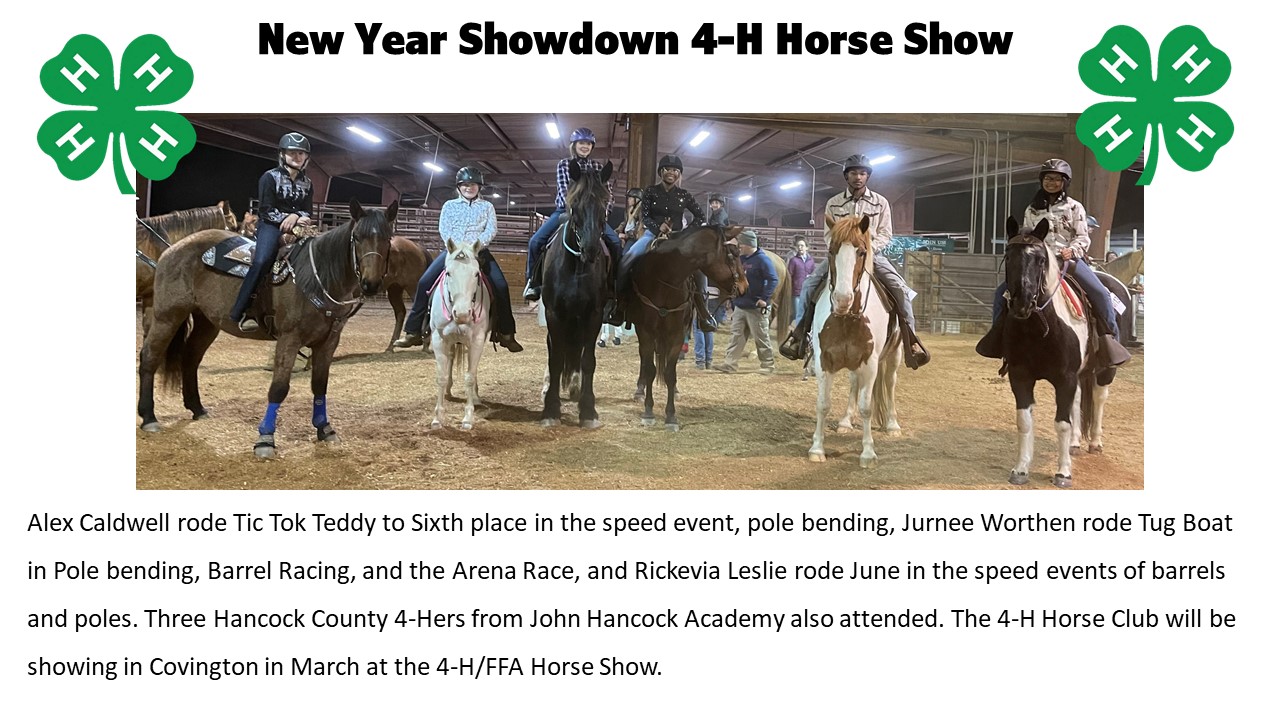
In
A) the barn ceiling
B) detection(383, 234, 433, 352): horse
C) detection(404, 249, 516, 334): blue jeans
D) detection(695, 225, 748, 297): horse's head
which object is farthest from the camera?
detection(383, 234, 433, 352): horse

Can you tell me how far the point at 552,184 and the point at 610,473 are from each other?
2137mm

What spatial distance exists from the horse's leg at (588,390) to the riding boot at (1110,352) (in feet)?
10.0

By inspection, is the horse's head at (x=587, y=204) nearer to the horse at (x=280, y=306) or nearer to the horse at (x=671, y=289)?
the horse at (x=671, y=289)

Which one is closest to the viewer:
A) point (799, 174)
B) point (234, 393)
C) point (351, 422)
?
point (351, 422)

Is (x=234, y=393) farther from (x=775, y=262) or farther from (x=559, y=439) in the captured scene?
(x=775, y=262)

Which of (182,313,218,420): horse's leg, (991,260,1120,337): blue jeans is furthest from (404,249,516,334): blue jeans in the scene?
(991,260,1120,337): blue jeans

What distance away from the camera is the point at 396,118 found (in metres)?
3.78

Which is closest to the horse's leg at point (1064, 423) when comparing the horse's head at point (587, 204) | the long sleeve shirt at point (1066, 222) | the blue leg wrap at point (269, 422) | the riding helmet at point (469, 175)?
the long sleeve shirt at point (1066, 222)

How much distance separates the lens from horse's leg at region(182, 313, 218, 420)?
171 inches

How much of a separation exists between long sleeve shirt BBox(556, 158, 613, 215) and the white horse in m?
0.67

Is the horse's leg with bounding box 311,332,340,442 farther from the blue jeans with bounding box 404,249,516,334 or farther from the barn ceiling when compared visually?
the barn ceiling

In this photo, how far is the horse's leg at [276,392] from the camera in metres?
3.87

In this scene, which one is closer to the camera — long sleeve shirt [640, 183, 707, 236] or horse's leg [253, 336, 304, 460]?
horse's leg [253, 336, 304, 460]
